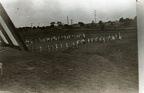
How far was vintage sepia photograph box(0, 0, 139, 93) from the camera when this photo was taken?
4891 mm

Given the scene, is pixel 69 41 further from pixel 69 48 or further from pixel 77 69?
pixel 77 69

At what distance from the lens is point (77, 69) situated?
552 centimetres

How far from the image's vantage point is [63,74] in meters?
5.79

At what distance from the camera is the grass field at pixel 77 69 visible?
4879 mm

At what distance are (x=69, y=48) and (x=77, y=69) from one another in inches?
26.4

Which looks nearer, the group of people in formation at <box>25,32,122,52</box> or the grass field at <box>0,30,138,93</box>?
the grass field at <box>0,30,138,93</box>

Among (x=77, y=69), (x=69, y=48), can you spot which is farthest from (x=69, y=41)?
(x=77, y=69)

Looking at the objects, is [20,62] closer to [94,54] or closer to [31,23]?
[31,23]

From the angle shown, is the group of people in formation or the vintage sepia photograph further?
the group of people in formation

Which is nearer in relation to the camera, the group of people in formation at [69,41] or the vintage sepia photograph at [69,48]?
the vintage sepia photograph at [69,48]

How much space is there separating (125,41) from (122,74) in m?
0.71

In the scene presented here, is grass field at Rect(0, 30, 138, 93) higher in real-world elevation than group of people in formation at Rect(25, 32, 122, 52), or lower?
lower

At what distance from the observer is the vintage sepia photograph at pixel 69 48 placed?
4891 mm

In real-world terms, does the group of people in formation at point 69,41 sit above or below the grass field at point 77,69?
above
